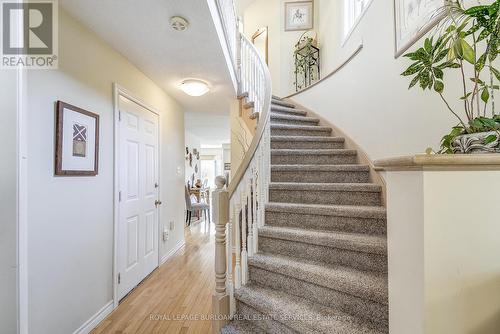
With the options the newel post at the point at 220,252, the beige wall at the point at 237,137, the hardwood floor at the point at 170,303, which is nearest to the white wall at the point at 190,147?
the beige wall at the point at 237,137

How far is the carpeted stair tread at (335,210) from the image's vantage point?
178cm

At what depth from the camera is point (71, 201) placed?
5.67ft

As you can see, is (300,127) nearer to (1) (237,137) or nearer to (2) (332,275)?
(1) (237,137)

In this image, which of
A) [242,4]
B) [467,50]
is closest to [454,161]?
[467,50]

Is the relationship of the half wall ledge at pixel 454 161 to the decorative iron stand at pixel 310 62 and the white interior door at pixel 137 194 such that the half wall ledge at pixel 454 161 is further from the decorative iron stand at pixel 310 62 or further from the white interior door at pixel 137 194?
the decorative iron stand at pixel 310 62

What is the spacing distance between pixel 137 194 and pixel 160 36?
1.62m

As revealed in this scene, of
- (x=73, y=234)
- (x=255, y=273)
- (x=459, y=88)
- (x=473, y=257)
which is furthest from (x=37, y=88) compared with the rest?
(x=459, y=88)

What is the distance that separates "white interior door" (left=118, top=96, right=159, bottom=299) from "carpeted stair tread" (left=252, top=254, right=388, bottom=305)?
1393mm

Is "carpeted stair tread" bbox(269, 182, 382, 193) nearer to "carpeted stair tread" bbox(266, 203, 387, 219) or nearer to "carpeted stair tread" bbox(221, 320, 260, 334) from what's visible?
"carpeted stair tread" bbox(266, 203, 387, 219)

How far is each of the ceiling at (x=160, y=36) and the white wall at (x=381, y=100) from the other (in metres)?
1.44

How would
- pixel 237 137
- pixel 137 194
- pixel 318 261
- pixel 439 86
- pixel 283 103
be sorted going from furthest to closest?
pixel 283 103 → pixel 237 137 → pixel 137 194 → pixel 318 261 → pixel 439 86

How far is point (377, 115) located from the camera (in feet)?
7.73

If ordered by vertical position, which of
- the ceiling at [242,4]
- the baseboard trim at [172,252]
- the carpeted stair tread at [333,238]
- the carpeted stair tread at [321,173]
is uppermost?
the ceiling at [242,4]

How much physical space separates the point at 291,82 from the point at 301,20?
1213 millimetres
